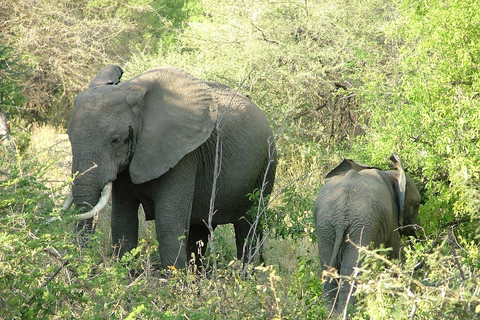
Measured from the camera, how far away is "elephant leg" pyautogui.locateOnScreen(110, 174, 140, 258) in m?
6.83

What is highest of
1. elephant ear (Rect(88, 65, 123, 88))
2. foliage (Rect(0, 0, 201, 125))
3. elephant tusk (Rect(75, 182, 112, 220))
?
elephant ear (Rect(88, 65, 123, 88))

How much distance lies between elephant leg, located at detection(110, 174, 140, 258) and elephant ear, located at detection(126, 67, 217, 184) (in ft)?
1.35

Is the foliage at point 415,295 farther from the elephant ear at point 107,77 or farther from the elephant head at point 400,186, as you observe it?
the elephant ear at point 107,77

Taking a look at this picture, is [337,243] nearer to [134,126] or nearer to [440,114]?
[440,114]

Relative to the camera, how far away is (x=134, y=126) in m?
6.52

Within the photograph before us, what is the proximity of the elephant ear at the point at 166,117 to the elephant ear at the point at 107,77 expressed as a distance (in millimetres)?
245

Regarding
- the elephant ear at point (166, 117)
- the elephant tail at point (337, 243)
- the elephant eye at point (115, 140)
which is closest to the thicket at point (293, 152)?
the elephant tail at point (337, 243)

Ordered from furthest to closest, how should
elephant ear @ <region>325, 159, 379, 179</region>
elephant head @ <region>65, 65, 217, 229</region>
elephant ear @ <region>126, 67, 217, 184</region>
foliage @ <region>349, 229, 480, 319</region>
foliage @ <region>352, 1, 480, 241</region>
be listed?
foliage @ <region>352, 1, 480, 241</region> → elephant ear @ <region>126, 67, 217, 184</region> → elephant ear @ <region>325, 159, 379, 179</region> → elephant head @ <region>65, 65, 217, 229</region> → foliage @ <region>349, 229, 480, 319</region>

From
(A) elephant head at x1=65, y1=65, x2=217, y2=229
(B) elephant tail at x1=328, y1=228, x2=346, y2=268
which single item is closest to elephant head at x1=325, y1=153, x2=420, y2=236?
(B) elephant tail at x1=328, y1=228, x2=346, y2=268

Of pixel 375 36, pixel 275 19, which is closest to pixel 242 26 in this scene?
pixel 275 19

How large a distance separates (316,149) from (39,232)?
21.3ft

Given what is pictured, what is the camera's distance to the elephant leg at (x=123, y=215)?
22.4ft

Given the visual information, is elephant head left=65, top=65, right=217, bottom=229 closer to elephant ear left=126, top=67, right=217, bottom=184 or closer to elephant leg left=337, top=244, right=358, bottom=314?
elephant ear left=126, top=67, right=217, bottom=184

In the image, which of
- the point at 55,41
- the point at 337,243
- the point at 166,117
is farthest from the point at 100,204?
the point at 55,41
